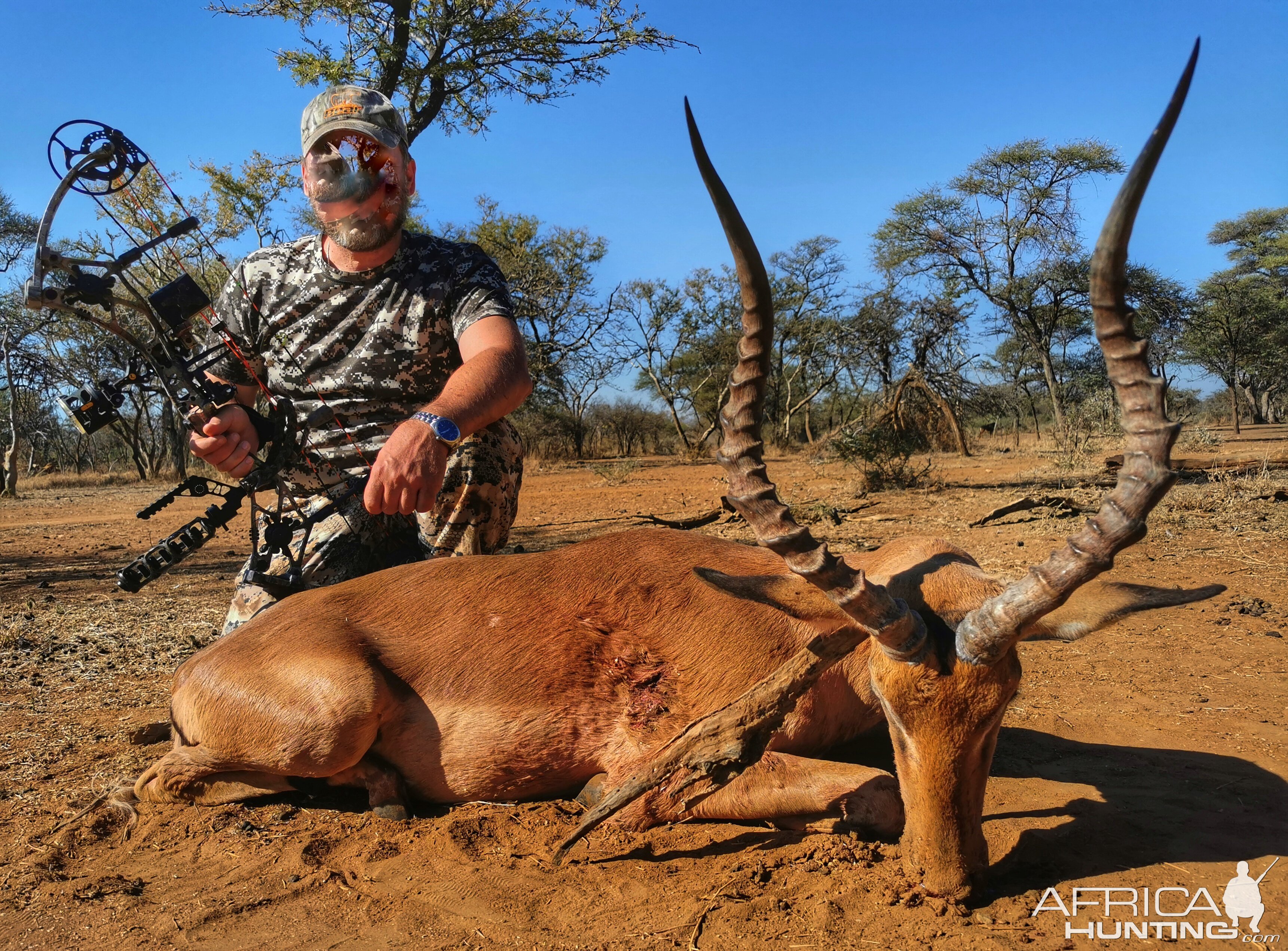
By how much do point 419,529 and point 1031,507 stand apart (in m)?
7.43

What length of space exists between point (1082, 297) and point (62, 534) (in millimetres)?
24865

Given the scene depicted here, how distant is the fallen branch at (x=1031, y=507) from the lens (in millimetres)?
9305

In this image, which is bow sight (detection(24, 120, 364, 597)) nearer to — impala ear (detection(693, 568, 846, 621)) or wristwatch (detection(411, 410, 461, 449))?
wristwatch (detection(411, 410, 461, 449))

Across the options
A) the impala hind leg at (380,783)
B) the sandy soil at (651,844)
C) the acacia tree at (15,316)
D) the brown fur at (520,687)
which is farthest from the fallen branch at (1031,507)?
the acacia tree at (15,316)

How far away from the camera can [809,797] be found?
2.99 meters

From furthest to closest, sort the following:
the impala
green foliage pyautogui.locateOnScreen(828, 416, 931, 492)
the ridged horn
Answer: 1. green foliage pyautogui.locateOnScreen(828, 416, 931, 492)
2. the impala
3. the ridged horn

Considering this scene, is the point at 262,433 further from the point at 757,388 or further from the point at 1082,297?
the point at 1082,297

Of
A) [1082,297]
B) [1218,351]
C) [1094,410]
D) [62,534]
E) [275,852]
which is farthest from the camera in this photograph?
→ [1218,351]

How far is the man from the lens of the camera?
431 centimetres

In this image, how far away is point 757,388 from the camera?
2385mm

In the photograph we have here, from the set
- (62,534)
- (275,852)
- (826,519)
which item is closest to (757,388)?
(275,852)

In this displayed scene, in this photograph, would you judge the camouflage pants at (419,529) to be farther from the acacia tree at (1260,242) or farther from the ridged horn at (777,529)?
the acacia tree at (1260,242)

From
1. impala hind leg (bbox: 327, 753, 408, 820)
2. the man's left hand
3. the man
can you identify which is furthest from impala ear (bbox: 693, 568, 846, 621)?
the man

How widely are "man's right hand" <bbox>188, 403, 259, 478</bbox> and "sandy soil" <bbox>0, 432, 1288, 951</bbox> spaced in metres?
1.37
